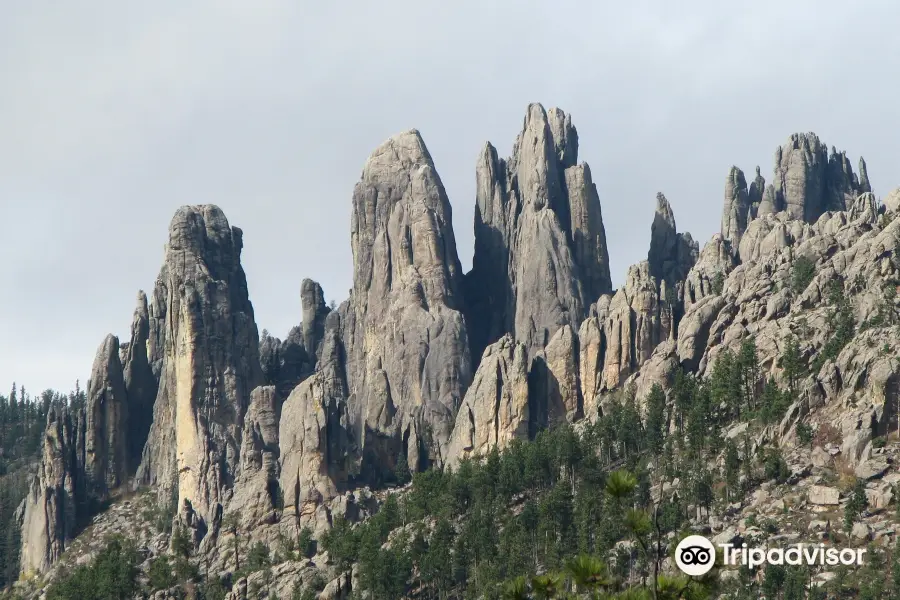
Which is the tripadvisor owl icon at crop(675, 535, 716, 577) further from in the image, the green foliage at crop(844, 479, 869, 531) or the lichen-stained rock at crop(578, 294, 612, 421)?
the lichen-stained rock at crop(578, 294, 612, 421)

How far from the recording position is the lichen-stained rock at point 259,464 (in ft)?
553

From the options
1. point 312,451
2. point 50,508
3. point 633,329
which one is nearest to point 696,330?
point 633,329

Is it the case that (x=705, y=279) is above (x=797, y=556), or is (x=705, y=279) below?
above

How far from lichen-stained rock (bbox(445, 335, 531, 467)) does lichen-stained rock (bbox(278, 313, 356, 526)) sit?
13.9 m

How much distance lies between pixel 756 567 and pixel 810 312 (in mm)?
50385

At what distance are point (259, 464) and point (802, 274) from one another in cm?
7044

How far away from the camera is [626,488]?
144 feet

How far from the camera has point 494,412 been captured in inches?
6983

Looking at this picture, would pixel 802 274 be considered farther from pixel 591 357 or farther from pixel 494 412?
pixel 494 412

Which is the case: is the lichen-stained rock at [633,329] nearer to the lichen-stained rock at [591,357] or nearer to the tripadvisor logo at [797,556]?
the lichen-stained rock at [591,357]

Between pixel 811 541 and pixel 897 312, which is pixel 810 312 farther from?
pixel 811 541

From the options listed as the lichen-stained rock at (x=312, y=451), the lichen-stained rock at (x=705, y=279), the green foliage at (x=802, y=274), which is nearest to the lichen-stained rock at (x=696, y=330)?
the lichen-stained rock at (x=705, y=279)

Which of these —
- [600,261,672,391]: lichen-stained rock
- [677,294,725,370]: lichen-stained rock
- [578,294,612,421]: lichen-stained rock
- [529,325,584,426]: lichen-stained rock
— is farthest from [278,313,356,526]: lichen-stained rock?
[677,294,725,370]: lichen-stained rock

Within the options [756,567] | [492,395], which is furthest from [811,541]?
[492,395]
